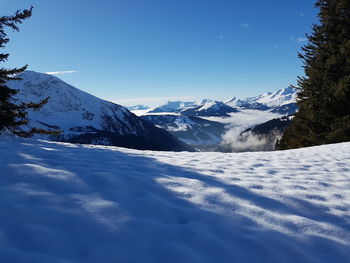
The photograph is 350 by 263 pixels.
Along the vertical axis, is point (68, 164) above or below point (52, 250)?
above

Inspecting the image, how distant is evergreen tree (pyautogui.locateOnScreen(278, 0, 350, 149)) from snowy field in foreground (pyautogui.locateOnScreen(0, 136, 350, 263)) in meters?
11.2

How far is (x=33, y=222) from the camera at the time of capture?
10.5 ft

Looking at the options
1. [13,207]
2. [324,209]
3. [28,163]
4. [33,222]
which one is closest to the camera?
[33,222]

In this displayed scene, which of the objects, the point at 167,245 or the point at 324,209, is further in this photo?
the point at 324,209

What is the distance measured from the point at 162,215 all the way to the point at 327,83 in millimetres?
16225

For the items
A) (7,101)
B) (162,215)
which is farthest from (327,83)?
(7,101)

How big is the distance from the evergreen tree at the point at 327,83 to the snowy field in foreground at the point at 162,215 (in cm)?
1121

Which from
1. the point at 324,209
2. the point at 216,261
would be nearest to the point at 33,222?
the point at 216,261

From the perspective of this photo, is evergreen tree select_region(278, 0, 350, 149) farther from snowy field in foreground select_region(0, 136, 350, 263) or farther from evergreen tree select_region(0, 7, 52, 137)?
evergreen tree select_region(0, 7, 52, 137)

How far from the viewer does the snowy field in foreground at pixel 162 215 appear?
2906 mm

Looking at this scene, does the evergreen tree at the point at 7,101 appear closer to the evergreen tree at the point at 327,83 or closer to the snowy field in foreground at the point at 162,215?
the snowy field in foreground at the point at 162,215

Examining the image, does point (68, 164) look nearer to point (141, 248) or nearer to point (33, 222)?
point (33, 222)

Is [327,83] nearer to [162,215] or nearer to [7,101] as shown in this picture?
[162,215]

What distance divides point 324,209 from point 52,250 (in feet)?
15.2
